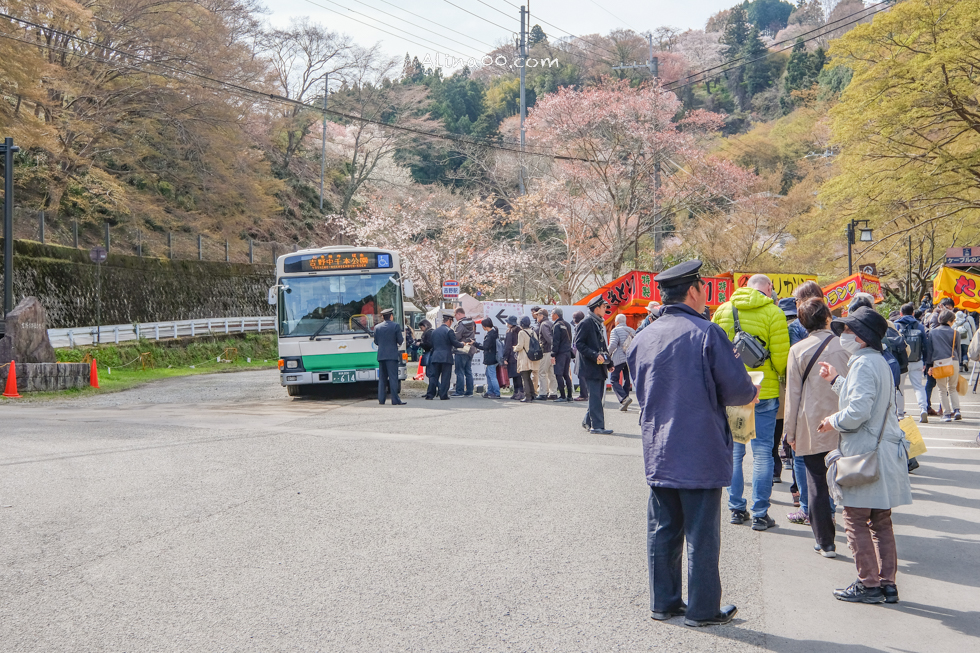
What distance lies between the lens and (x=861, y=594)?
4523 mm

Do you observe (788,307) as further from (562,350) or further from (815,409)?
(562,350)

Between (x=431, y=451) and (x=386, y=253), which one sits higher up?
(x=386, y=253)

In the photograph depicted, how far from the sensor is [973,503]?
7066mm

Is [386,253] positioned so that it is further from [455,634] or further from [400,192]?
[400,192]

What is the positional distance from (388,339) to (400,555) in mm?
9475

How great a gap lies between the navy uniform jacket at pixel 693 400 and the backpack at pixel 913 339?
901 cm

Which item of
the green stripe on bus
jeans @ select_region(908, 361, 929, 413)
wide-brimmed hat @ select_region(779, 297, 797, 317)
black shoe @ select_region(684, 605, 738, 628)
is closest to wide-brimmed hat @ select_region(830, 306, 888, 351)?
black shoe @ select_region(684, 605, 738, 628)

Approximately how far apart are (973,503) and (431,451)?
18.1 ft

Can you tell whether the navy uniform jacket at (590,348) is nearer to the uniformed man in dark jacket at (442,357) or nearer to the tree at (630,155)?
the uniformed man in dark jacket at (442,357)

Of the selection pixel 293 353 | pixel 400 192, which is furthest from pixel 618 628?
pixel 400 192

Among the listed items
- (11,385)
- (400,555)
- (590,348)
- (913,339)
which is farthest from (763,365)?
(11,385)

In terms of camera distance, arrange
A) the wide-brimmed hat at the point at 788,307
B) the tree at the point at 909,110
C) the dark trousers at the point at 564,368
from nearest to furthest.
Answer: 1. the wide-brimmed hat at the point at 788,307
2. the dark trousers at the point at 564,368
3. the tree at the point at 909,110

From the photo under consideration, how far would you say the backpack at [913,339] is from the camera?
11.7 meters

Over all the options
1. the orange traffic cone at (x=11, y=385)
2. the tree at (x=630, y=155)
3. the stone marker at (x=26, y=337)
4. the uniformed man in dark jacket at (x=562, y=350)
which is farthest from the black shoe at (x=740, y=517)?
the tree at (x=630, y=155)
